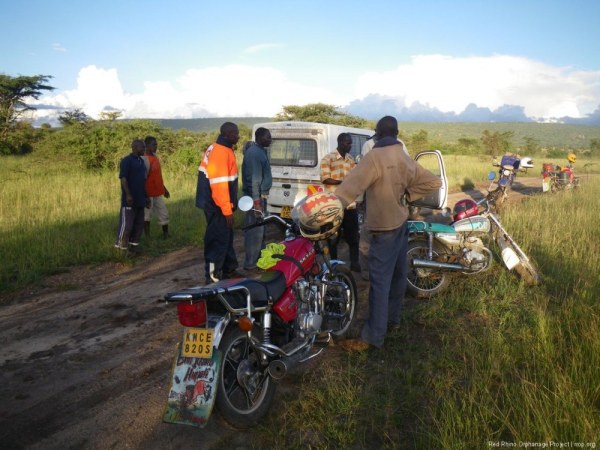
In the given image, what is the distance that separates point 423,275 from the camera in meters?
5.35

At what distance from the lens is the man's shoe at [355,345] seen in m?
3.96

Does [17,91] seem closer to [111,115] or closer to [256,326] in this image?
[111,115]

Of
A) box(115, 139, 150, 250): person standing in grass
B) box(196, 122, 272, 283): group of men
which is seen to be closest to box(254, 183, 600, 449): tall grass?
box(196, 122, 272, 283): group of men

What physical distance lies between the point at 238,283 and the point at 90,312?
2849 mm

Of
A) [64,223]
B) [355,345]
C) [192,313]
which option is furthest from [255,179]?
[64,223]

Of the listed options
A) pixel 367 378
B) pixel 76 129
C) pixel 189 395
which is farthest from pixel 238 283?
pixel 76 129

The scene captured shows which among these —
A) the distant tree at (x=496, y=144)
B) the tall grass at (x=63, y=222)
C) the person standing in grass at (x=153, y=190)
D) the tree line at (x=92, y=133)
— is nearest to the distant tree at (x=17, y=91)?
the tree line at (x=92, y=133)

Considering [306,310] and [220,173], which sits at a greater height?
[220,173]

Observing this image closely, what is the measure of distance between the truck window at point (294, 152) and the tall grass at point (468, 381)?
159 inches

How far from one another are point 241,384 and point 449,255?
3293mm

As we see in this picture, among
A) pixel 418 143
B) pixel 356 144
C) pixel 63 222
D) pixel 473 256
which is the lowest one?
pixel 63 222

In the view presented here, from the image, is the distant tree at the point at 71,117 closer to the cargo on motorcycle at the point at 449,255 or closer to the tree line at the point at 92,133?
the tree line at the point at 92,133

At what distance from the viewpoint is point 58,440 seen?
285cm

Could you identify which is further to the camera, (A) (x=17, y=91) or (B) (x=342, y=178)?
(A) (x=17, y=91)
